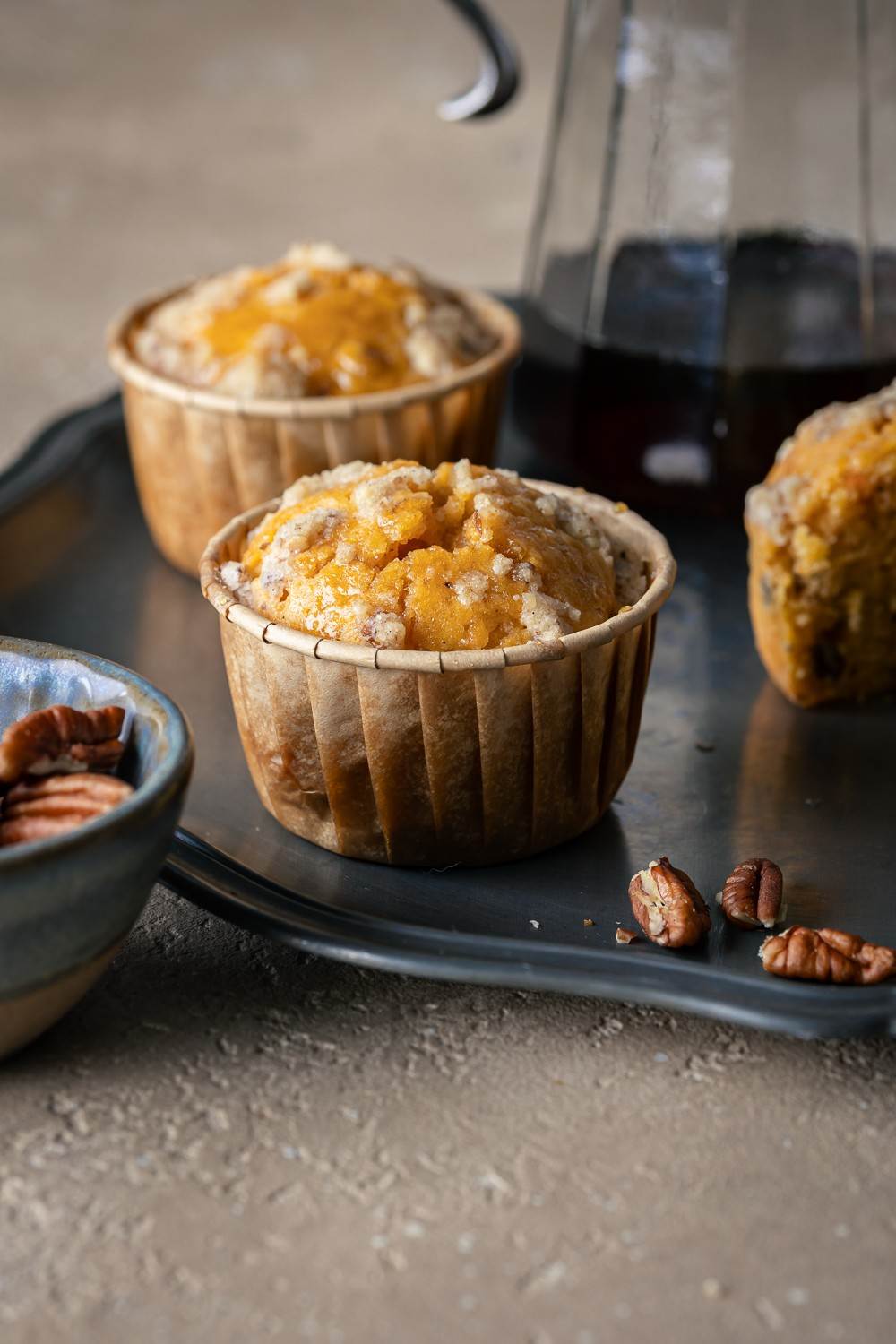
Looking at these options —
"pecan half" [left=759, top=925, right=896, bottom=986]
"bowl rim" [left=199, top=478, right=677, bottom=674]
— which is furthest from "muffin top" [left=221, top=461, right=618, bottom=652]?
"pecan half" [left=759, top=925, right=896, bottom=986]

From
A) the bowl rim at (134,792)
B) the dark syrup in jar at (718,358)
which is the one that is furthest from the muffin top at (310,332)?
the bowl rim at (134,792)

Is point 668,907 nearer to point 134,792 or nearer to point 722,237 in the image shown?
point 134,792

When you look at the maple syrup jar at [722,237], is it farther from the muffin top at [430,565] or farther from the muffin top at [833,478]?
the muffin top at [430,565]

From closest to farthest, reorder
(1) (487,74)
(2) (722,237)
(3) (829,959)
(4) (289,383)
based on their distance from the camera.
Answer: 1. (3) (829,959)
2. (4) (289,383)
3. (2) (722,237)
4. (1) (487,74)

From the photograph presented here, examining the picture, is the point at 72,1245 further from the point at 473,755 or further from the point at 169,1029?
the point at 473,755

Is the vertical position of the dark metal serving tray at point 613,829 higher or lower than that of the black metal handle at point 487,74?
lower

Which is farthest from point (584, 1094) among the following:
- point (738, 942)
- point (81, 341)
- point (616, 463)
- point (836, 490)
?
point (81, 341)

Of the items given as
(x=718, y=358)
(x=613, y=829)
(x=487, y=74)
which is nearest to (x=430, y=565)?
(x=613, y=829)
